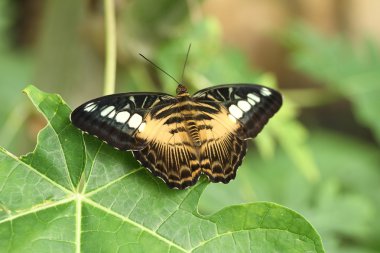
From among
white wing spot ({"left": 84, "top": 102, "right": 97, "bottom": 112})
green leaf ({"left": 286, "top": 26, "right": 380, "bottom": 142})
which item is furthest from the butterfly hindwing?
green leaf ({"left": 286, "top": 26, "right": 380, "bottom": 142})

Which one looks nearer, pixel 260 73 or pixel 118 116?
pixel 118 116

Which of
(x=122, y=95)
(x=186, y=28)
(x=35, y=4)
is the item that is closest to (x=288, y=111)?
(x=186, y=28)

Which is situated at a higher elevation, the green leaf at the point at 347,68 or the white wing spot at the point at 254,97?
the white wing spot at the point at 254,97

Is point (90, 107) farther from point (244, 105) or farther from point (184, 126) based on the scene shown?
point (244, 105)

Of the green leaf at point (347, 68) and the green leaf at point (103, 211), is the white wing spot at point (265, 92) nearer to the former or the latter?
the green leaf at point (103, 211)

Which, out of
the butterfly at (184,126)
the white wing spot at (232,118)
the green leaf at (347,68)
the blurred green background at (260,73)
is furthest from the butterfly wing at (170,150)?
the green leaf at (347,68)

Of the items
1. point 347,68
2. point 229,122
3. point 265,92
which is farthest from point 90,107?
point 347,68

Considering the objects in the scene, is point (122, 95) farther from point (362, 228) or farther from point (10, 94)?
point (10, 94)
